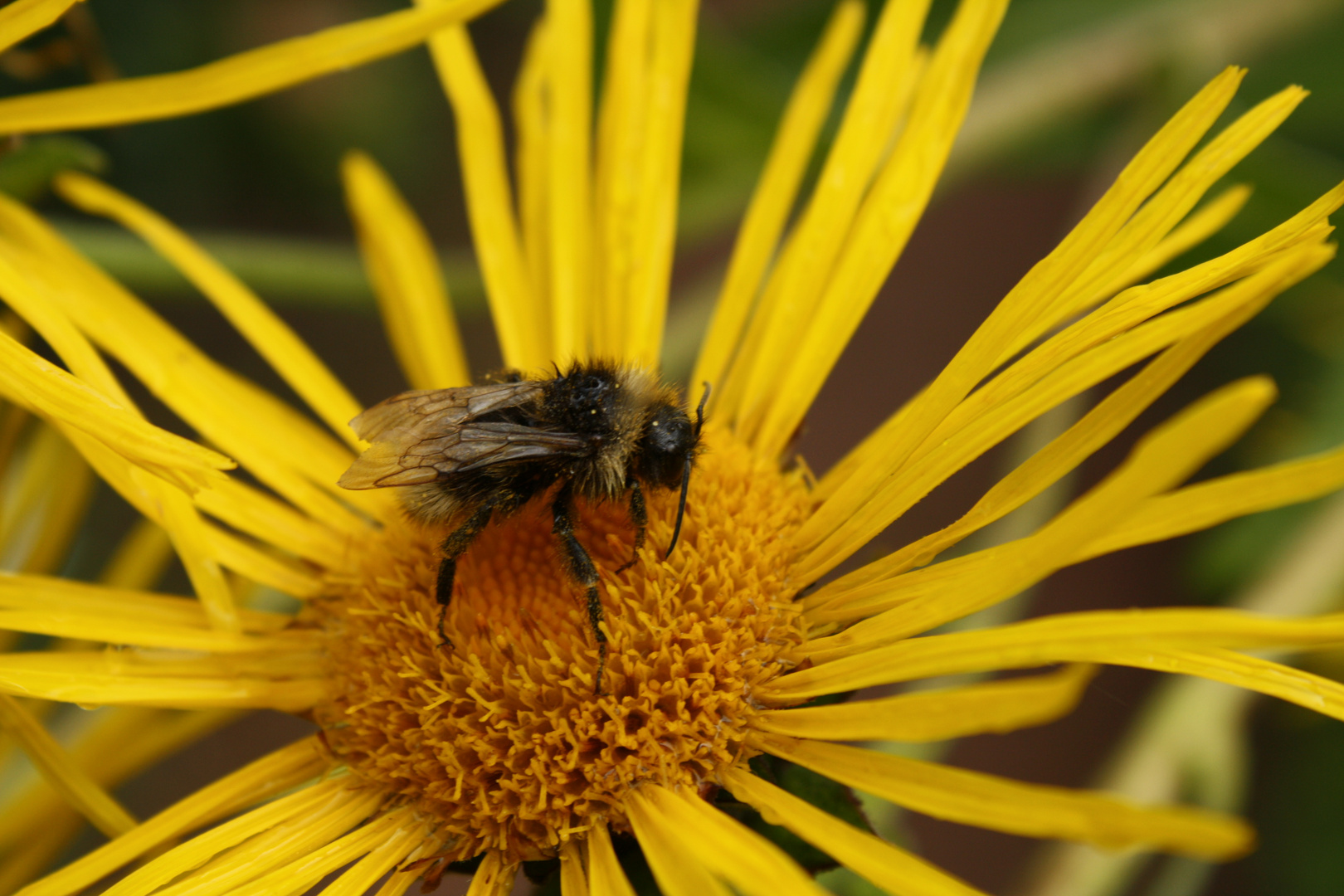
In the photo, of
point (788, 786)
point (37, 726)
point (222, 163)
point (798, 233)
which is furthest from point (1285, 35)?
point (222, 163)

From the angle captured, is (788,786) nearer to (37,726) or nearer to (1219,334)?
(1219,334)

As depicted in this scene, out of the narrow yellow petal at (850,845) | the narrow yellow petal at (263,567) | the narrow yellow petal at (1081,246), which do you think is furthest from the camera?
the narrow yellow petal at (263,567)

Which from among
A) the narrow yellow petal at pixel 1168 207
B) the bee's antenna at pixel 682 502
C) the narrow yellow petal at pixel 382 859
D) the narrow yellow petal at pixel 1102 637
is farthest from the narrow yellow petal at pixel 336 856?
the narrow yellow petal at pixel 1168 207

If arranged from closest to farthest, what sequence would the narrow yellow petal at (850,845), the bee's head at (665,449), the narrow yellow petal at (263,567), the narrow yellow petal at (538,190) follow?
the narrow yellow petal at (850,845) < the bee's head at (665,449) < the narrow yellow petal at (263,567) < the narrow yellow petal at (538,190)

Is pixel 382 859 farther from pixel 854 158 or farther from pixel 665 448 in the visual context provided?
pixel 854 158

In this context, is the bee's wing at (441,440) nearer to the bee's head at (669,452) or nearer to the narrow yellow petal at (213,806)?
the bee's head at (669,452)

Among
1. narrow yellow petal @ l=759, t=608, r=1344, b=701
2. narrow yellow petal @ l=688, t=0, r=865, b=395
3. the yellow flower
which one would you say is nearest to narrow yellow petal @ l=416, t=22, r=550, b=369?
the yellow flower

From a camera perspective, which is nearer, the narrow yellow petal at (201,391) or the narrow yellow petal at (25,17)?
the narrow yellow petal at (25,17)
